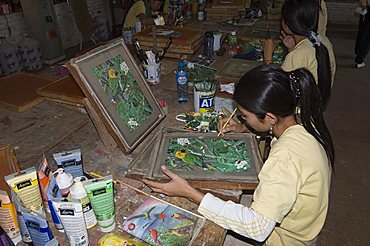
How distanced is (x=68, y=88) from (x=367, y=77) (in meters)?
4.88

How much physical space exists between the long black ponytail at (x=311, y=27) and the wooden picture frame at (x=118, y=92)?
115 centimetres

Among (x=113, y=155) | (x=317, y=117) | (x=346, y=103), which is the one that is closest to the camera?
(x=317, y=117)

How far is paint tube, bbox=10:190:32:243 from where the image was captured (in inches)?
40.1

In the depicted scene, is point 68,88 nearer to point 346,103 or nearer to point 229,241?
point 229,241

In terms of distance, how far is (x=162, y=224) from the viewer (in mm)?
1138

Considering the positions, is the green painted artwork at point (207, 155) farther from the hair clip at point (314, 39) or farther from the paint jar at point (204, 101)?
the hair clip at point (314, 39)

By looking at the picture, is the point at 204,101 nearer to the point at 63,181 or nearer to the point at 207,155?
the point at 207,155

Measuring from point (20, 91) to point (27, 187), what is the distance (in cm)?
136

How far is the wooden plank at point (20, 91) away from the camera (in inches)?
79.7

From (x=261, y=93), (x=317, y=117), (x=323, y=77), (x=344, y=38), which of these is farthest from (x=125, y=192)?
(x=344, y=38)

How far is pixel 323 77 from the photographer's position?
7.02ft

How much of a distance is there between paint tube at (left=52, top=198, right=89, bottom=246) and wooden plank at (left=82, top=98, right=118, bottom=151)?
573mm

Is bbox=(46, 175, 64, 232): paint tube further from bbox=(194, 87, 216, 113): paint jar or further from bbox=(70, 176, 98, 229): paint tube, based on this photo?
bbox=(194, 87, 216, 113): paint jar

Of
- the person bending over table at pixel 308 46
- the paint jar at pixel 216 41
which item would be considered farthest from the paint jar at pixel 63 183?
the paint jar at pixel 216 41
